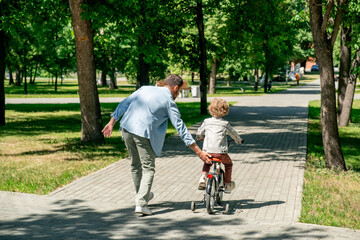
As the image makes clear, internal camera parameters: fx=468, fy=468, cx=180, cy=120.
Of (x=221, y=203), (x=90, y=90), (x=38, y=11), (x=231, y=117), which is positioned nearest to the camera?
(x=221, y=203)

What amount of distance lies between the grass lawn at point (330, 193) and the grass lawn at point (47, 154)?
383 cm

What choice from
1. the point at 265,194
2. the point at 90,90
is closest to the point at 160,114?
the point at 265,194

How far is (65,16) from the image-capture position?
47.9ft

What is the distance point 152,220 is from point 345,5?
225 inches

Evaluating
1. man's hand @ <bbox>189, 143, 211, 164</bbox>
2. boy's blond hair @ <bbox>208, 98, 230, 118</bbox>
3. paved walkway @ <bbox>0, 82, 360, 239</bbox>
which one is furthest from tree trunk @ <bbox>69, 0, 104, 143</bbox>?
man's hand @ <bbox>189, 143, 211, 164</bbox>

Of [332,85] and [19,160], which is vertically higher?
[332,85]

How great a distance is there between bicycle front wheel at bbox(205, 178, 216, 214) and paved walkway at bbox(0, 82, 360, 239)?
12cm

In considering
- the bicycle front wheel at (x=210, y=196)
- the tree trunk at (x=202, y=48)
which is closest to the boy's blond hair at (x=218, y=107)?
the bicycle front wheel at (x=210, y=196)

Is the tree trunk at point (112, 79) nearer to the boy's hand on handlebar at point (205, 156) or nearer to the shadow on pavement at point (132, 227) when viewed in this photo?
the shadow on pavement at point (132, 227)

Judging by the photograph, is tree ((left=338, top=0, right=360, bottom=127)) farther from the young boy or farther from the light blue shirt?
→ the light blue shirt

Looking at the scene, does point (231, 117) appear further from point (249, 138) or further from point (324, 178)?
point (324, 178)

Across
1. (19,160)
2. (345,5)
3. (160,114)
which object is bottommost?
(19,160)

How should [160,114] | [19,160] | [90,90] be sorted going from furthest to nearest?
[90,90] < [19,160] < [160,114]

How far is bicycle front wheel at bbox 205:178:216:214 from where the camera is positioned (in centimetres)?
566
